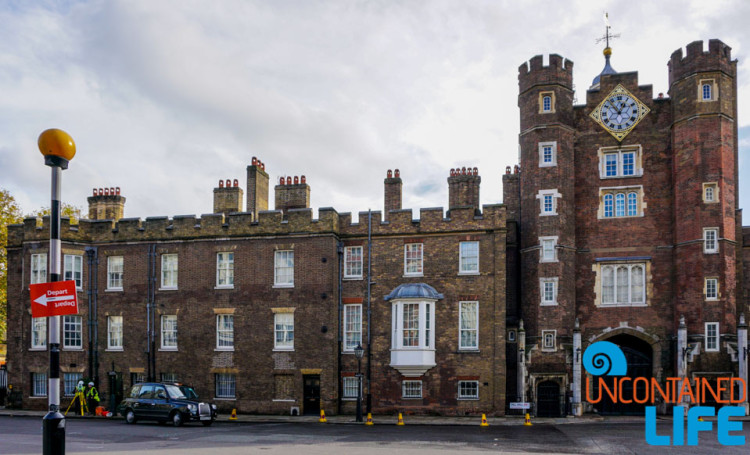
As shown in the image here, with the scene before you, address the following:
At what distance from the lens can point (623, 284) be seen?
33.7 m

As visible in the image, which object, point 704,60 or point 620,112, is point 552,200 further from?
point 704,60

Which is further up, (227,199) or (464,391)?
(227,199)

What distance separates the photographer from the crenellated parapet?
32.5 metres

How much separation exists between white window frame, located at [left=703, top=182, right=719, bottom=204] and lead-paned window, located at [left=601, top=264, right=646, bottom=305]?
Result: 165 inches

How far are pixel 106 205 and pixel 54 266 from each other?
3144 centimetres

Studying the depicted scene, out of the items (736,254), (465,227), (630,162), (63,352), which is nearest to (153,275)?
(63,352)

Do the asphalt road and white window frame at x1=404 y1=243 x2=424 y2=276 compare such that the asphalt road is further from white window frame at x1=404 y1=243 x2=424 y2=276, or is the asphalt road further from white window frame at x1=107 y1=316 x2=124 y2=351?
white window frame at x1=404 y1=243 x2=424 y2=276

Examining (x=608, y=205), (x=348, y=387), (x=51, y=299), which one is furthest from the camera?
(x=608, y=205)

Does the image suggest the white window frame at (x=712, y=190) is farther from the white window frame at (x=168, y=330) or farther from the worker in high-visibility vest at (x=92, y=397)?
the worker in high-visibility vest at (x=92, y=397)

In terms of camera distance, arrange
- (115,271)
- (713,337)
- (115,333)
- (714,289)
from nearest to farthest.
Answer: (713,337) → (714,289) → (115,333) → (115,271)

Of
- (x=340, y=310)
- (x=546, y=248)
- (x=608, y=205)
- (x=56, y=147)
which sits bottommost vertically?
(x=340, y=310)

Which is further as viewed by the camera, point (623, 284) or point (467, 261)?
point (623, 284)

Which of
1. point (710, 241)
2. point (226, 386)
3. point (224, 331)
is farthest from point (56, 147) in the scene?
point (710, 241)

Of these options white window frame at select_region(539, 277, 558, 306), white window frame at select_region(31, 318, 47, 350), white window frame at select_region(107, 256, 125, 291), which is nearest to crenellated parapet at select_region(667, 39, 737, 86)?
white window frame at select_region(539, 277, 558, 306)
